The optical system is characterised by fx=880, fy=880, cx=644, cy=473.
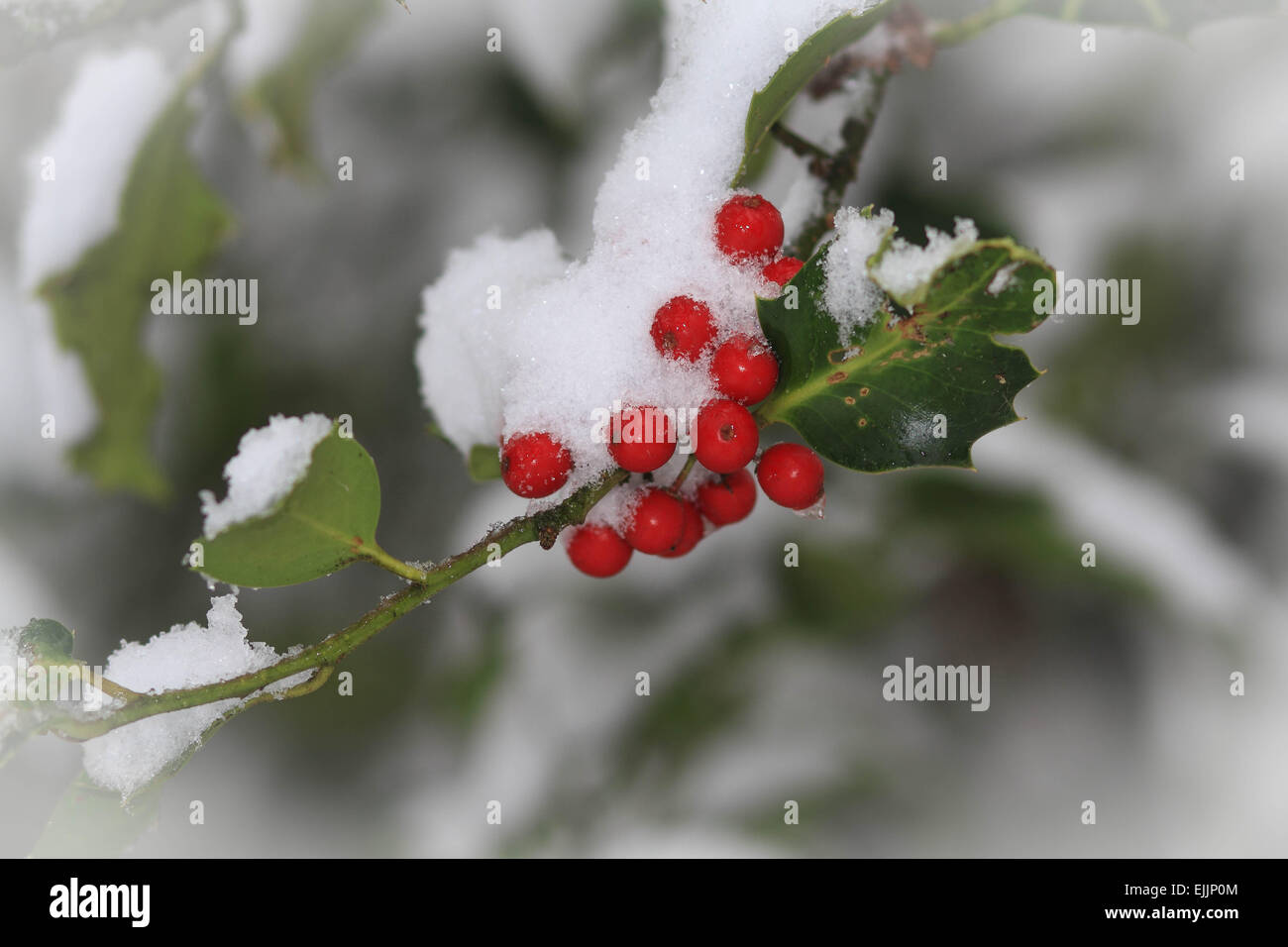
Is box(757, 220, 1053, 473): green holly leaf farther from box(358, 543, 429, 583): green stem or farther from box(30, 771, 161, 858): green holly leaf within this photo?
box(30, 771, 161, 858): green holly leaf

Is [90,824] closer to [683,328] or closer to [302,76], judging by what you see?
[683,328]

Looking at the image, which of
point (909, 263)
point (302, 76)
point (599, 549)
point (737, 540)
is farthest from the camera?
point (737, 540)

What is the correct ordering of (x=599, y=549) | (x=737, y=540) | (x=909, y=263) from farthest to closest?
(x=737, y=540)
(x=599, y=549)
(x=909, y=263)

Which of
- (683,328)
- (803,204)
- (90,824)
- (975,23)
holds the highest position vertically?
(975,23)

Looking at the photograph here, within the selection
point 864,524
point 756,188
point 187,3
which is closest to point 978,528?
point 864,524

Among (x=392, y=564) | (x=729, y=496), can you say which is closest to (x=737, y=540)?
(x=729, y=496)

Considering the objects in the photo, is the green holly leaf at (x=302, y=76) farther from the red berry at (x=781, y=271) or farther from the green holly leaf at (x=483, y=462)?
the red berry at (x=781, y=271)

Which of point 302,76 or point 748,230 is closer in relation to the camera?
point 748,230
